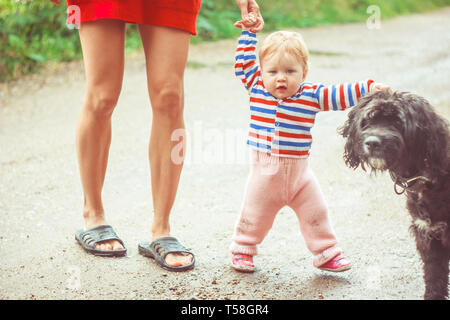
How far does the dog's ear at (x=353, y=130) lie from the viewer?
2.70 metres

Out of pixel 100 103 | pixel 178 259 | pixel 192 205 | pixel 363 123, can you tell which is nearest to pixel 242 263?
pixel 178 259

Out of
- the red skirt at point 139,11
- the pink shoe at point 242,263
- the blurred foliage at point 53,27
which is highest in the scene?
the blurred foliage at point 53,27

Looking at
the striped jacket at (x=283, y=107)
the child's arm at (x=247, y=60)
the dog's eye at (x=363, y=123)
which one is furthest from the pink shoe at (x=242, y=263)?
the dog's eye at (x=363, y=123)

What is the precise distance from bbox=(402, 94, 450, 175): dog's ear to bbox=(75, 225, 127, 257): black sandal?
6.16 feet

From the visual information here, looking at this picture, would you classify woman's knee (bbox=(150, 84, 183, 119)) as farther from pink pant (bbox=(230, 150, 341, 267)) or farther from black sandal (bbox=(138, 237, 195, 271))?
black sandal (bbox=(138, 237, 195, 271))

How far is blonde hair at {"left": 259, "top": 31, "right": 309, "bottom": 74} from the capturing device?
3004 millimetres

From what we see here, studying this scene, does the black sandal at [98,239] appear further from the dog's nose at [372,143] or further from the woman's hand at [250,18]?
the dog's nose at [372,143]

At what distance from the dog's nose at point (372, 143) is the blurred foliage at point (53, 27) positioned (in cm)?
698

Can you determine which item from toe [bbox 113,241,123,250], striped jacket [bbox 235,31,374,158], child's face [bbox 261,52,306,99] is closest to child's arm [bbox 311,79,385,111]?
striped jacket [bbox 235,31,374,158]

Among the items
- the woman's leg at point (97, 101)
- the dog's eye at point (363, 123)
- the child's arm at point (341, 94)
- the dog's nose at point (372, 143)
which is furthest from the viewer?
the woman's leg at point (97, 101)

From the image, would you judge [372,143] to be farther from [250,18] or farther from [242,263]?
[242,263]

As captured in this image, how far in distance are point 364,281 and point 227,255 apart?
88 cm

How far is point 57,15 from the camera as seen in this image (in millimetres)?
9664
